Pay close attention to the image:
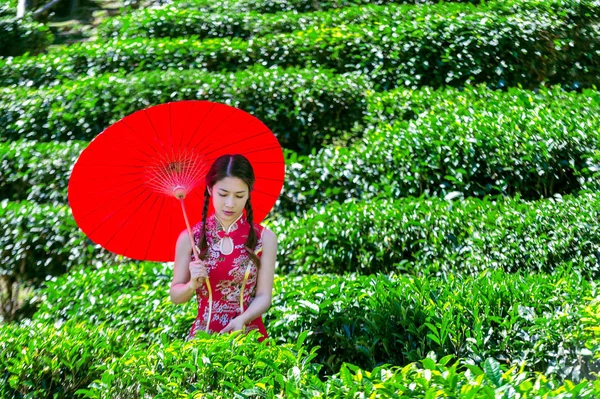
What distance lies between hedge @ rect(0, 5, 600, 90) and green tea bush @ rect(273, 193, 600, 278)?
11.4ft

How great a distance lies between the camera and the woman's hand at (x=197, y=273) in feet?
12.4

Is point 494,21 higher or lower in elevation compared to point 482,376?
lower

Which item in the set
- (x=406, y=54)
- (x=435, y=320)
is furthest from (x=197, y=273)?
(x=406, y=54)

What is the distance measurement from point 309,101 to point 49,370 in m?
5.28

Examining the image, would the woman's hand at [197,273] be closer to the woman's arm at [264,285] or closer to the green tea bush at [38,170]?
the woman's arm at [264,285]

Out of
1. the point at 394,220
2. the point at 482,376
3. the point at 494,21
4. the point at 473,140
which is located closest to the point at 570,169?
the point at 473,140

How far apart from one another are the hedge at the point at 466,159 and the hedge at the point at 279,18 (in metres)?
2.95

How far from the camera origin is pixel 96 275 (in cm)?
616

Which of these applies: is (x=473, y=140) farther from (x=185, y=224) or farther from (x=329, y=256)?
(x=185, y=224)

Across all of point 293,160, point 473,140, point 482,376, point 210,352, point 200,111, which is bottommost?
point 293,160

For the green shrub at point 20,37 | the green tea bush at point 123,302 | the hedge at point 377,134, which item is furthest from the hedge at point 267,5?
the green tea bush at point 123,302

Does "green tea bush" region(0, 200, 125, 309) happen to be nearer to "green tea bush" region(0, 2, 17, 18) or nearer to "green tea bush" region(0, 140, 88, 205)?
"green tea bush" region(0, 140, 88, 205)

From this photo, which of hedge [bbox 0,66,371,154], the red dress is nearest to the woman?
the red dress

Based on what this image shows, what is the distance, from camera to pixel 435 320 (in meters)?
4.23
